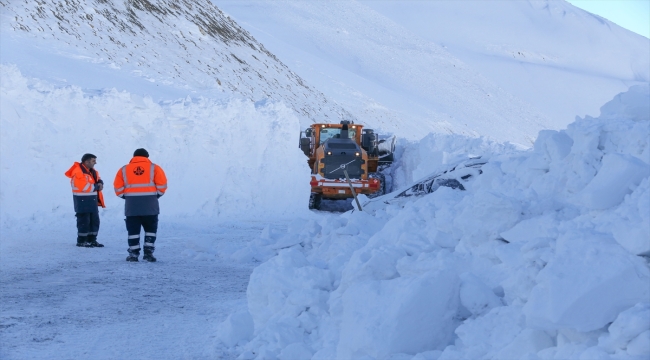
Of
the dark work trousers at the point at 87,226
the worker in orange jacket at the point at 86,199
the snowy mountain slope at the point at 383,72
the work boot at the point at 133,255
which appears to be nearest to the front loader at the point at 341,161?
the worker in orange jacket at the point at 86,199

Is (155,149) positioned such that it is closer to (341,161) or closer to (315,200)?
(341,161)

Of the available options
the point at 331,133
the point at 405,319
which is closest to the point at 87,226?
the point at 405,319

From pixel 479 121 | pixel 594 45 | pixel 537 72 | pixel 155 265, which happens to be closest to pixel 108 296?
pixel 155 265

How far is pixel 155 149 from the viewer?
16.2 m

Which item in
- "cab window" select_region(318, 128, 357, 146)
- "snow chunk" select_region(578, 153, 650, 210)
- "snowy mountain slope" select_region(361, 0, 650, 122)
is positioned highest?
"snowy mountain slope" select_region(361, 0, 650, 122)

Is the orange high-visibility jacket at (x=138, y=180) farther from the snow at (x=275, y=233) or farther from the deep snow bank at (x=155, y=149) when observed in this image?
the deep snow bank at (x=155, y=149)

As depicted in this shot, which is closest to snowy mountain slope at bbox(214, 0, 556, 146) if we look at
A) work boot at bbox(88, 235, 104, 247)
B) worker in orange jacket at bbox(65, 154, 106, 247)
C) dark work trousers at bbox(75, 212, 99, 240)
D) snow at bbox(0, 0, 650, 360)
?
snow at bbox(0, 0, 650, 360)

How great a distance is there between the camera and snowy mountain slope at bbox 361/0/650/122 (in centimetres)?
8925

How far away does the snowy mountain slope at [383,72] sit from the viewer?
52.8 metres

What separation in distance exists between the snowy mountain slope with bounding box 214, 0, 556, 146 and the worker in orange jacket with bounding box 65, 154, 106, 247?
3517 cm

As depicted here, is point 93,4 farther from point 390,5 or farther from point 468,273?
point 390,5

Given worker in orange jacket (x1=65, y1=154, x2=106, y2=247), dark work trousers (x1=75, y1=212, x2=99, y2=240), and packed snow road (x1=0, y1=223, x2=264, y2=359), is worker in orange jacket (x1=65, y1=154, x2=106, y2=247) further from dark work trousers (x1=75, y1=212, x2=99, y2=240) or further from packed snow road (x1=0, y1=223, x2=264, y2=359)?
packed snow road (x1=0, y1=223, x2=264, y2=359)

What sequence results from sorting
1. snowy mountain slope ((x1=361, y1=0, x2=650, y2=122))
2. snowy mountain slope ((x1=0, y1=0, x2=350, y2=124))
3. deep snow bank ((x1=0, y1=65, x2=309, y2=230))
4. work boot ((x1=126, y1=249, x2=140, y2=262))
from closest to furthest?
work boot ((x1=126, y1=249, x2=140, y2=262)) → deep snow bank ((x1=0, y1=65, x2=309, y2=230)) → snowy mountain slope ((x1=0, y1=0, x2=350, y2=124)) → snowy mountain slope ((x1=361, y1=0, x2=650, y2=122))

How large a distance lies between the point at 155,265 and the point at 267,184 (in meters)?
9.28
